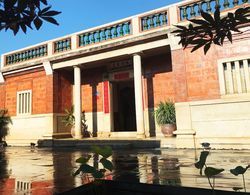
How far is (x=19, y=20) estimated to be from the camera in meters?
2.22

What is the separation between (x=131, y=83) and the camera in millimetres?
15562

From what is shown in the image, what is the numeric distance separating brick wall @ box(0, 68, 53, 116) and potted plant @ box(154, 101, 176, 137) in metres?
6.19

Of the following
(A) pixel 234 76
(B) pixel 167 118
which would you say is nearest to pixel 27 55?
(B) pixel 167 118

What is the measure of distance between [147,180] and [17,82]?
1403cm

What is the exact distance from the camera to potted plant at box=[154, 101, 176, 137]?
11.4 m

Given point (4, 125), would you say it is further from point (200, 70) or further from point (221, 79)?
point (221, 79)

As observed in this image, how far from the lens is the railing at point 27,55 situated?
616 inches

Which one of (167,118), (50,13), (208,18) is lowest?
(167,118)

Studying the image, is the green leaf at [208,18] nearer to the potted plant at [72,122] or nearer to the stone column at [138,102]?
the stone column at [138,102]

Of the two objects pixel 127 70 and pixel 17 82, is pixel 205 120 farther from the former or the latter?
pixel 17 82

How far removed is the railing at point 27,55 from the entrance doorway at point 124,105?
4.73 meters

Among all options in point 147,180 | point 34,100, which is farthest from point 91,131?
point 147,180

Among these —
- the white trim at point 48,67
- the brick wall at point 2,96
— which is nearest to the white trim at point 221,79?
the white trim at point 48,67

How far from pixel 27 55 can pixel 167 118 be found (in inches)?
381
